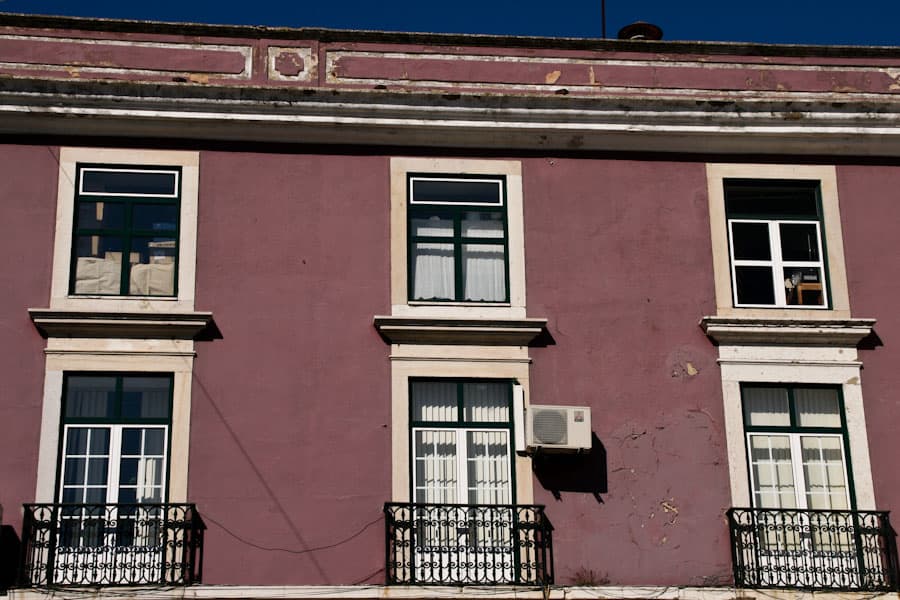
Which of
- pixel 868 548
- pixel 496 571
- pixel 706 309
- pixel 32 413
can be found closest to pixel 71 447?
pixel 32 413

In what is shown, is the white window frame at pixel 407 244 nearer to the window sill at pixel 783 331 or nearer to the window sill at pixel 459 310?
the window sill at pixel 459 310

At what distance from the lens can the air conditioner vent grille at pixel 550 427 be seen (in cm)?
1588

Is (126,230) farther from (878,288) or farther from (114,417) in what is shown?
(878,288)

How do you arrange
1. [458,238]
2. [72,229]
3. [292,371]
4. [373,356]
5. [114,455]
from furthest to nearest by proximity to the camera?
[458,238]
[72,229]
[373,356]
[292,371]
[114,455]

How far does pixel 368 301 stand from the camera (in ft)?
54.7

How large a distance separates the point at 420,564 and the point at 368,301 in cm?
311

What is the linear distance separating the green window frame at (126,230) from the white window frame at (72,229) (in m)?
0.07

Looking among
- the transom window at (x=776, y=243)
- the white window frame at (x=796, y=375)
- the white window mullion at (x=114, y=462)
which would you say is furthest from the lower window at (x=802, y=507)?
the white window mullion at (x=114, y=462)

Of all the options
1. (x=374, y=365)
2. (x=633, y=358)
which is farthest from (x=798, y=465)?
(x=374, y=365)

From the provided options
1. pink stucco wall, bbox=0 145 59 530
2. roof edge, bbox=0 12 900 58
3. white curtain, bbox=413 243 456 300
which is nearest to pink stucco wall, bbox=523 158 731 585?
white curtain, bbox=413 243 456 300

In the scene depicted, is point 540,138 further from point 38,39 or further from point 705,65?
point 38,39

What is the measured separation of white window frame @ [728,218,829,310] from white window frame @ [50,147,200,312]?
6402 mm

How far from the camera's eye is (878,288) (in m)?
17.3

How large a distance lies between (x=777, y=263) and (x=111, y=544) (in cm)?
842
